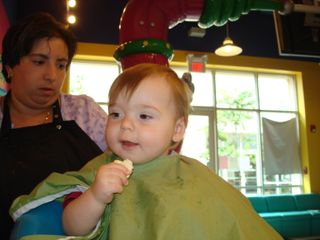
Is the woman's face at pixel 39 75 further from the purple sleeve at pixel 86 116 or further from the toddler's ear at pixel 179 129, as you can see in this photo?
the toddler's ear at pixel 179 129

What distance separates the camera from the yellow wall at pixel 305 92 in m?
6.50

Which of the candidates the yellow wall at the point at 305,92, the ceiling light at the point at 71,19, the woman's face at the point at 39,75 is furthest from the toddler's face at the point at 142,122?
the yellow wall at the point at 305,92

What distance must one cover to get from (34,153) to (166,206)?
19.7 inches

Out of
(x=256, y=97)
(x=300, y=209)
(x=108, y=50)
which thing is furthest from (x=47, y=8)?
(x=300, y=209)

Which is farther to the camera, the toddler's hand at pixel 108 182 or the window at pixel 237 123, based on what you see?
the window at pixel 237 123

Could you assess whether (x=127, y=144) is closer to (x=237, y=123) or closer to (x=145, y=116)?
(x=145, y=116)

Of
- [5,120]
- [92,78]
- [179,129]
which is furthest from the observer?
[92,78]

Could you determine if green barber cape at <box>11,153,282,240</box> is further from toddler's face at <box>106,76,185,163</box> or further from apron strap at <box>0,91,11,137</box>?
apron strap at <box>0,91,11,137</box>

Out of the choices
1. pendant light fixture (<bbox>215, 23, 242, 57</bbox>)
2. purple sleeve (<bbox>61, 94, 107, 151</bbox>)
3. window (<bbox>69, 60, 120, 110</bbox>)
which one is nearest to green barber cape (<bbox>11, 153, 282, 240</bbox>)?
purple sleeve (<bbox>61, 94, 107, 151</bbox>)

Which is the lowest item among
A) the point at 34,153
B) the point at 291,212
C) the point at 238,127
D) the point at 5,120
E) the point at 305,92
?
the point at 291,212

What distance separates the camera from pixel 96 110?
50.8 inches

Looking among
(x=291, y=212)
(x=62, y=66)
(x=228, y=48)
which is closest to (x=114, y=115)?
(x=62, y=66)

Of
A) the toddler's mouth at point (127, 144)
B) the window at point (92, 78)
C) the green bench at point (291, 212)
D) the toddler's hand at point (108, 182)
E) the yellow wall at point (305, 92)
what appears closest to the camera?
the toddler's hand at point (108, 182)

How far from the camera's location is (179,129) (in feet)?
3.36
